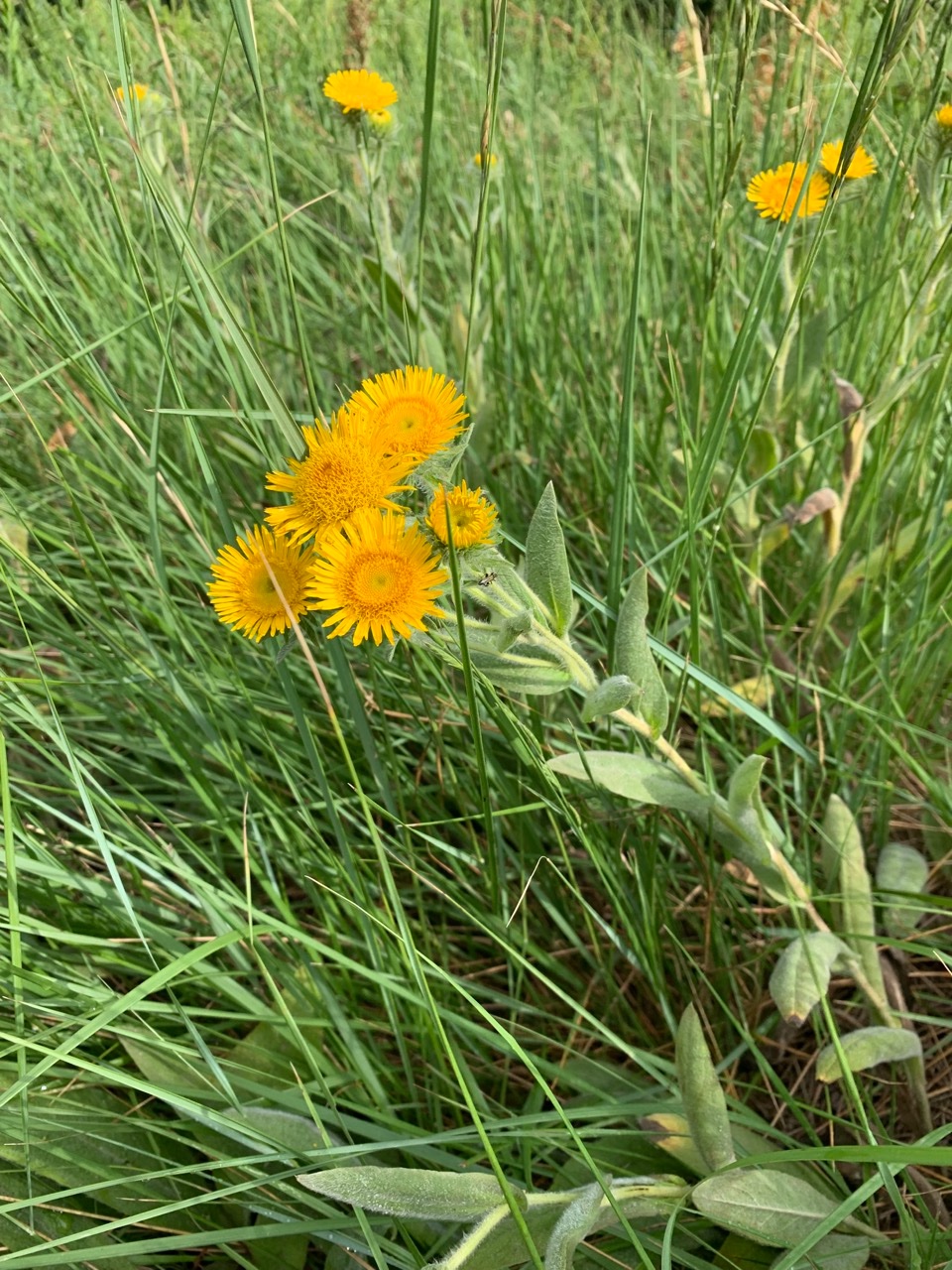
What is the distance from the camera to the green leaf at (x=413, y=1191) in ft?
1.67

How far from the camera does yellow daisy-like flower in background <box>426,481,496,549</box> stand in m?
0.59

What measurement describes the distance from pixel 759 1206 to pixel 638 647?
395 mm

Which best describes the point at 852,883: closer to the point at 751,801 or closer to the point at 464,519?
the point at 751,801

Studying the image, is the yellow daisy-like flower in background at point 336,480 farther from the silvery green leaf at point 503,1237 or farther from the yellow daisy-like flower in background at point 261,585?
the silvery green leaf at point 503,1237

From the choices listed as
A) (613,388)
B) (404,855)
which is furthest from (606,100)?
(404,855)

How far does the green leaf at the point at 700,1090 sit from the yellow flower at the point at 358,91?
3.90 ft

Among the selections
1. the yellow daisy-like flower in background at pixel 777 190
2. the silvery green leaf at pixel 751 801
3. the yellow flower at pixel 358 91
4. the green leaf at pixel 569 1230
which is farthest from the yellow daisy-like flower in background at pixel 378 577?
the yellow flower at pixel 358 91

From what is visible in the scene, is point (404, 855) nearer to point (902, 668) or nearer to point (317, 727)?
point (317, 727)

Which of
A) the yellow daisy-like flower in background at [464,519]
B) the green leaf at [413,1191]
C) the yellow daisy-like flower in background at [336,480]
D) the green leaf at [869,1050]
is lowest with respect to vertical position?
the green leaf at [869,1050]

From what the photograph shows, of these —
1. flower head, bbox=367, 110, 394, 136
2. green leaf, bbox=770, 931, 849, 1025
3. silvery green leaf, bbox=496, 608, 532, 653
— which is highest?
flower head, bbox=367, 110, 394, 136

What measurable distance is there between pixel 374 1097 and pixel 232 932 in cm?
22

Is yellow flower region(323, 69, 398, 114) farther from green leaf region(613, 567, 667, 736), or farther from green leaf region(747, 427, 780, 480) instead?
green leaf region(613, 567, 667, 736)

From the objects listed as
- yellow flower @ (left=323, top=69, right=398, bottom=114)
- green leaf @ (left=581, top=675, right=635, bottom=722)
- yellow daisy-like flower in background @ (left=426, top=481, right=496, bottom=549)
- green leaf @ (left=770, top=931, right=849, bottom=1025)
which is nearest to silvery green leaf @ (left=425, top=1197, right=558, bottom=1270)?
green leaf @ (left=770, top=931, right=849, bottom=1025)

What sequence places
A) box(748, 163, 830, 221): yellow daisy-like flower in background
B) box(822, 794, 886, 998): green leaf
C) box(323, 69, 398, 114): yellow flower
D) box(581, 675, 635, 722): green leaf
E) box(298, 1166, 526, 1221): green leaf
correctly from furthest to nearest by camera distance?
1. box(323, 69, 398, 114): yellow flower
2. box(748, 163, 830, 221): yellow daisy-like flower in background
3. box(822, 794, 886, 998): green leaf
4. box(581, 675, 635, 722): green leaf
5. box(298, 1166, 526, 1221): green leaf
